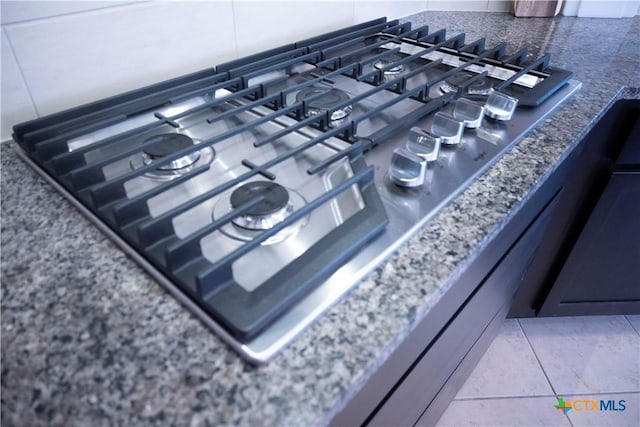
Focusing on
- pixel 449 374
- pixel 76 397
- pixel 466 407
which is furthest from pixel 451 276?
pixel 466 407

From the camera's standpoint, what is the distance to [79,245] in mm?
493

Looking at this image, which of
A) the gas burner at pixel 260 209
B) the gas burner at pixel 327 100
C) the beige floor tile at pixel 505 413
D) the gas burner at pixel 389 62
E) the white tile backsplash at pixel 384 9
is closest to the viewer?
the gas burner at pixel 260 209

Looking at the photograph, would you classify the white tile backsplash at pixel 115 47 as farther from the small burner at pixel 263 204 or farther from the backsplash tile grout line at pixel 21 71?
the small burner at pixel 263 204

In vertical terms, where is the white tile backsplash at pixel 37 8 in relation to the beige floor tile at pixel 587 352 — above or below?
above

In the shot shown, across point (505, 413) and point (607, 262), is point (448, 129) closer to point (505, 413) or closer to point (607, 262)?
point (607, 262)

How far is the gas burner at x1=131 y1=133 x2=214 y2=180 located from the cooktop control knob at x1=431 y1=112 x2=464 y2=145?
343mm

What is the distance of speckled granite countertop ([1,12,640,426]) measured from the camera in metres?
0.35

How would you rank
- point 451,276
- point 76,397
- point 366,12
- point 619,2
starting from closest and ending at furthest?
1. point 76,397
2. point 451,276
3. point 366,12
4. point 619,2

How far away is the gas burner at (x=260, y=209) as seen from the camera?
513 mm

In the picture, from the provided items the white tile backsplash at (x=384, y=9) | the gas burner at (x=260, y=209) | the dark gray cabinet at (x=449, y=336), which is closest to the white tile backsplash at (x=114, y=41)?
the white tile backsplash at (x=384, y=9)

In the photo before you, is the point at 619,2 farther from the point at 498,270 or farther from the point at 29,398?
the point at 29,398

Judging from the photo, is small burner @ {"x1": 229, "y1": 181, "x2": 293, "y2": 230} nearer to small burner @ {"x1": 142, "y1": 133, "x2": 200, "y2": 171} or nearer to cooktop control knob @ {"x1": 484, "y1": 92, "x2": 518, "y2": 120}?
small burner @ {"x1": 142, "y1": 133, "x2": 200, "y2": 171}

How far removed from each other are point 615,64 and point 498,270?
59 cm

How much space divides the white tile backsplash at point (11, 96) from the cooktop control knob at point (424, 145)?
599mm
